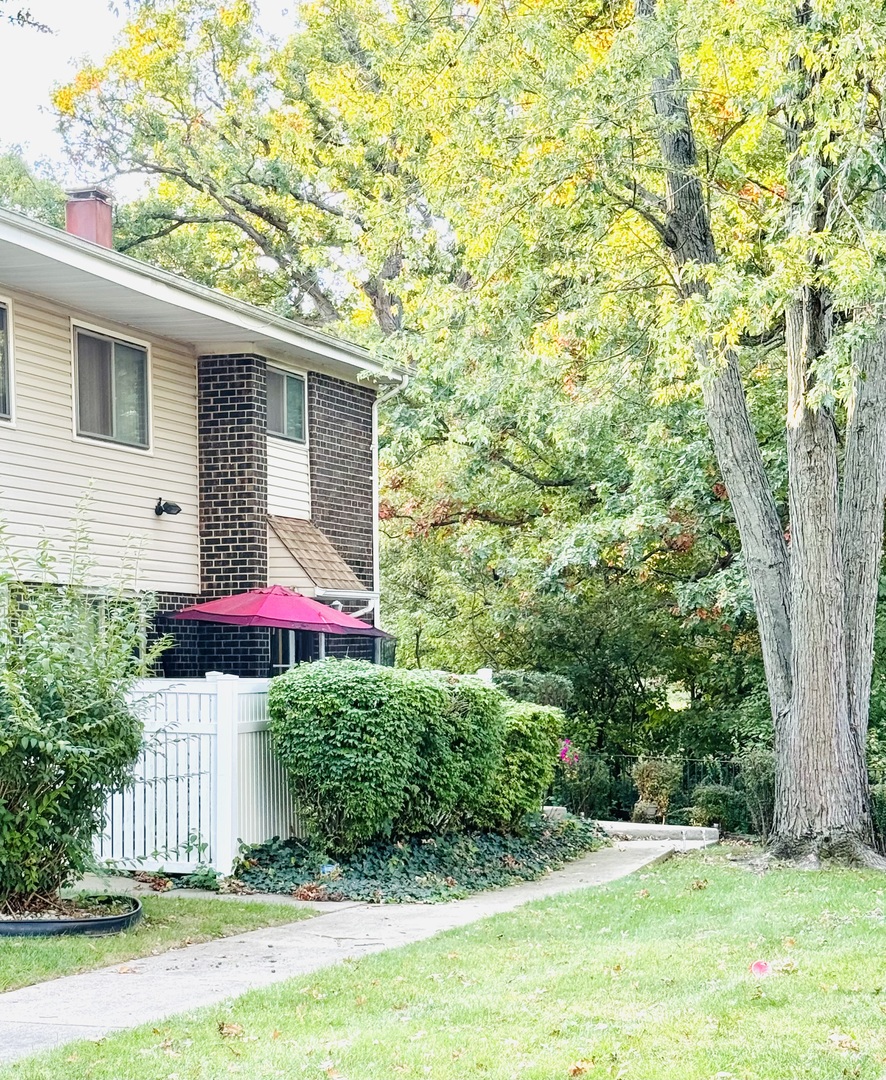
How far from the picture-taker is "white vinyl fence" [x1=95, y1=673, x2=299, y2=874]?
37.3 ft

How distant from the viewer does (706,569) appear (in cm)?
2017

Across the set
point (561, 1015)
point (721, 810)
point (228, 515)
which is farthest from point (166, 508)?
point (561, 1015)

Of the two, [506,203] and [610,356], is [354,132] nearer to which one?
[610,356]

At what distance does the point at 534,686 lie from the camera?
723 inches

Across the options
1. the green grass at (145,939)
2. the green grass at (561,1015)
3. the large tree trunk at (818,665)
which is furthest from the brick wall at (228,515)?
the green grass at (561,1015)

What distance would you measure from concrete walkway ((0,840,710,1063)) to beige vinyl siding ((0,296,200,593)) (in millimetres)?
4221

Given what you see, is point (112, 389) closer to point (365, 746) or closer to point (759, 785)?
point (365, 746)

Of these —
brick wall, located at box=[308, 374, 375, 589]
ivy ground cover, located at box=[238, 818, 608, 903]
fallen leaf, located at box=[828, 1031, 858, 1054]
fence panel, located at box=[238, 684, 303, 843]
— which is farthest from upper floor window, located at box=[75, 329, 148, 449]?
fallen leaf, located at box=[828, 1031, 858, 1054]

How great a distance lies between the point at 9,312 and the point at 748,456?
25.0ft

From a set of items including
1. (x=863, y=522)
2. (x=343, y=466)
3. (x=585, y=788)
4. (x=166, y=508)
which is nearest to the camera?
(x=863, y=522)

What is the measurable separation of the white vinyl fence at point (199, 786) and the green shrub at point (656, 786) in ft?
25.9

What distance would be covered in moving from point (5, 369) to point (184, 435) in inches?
122

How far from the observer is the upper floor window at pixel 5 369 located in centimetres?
1351

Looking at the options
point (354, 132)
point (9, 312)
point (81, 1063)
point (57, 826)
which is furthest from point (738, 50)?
point (354, 132)
